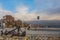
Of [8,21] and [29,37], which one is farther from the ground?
[8,21]

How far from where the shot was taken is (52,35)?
3.50 meters

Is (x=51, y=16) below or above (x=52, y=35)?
above

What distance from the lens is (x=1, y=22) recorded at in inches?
140

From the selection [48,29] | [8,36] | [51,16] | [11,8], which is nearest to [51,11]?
[51,16]

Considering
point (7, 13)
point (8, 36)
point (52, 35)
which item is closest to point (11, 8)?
point (7, 13)

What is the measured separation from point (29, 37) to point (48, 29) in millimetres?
528

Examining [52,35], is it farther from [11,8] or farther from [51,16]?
[11,8]

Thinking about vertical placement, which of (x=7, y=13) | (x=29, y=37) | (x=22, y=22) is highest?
(x=7, y=13)

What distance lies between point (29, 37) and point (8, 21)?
0.68 meters

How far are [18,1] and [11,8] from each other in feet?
0.84

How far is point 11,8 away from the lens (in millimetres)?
3533

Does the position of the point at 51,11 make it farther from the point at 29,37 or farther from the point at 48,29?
the point at 29,37

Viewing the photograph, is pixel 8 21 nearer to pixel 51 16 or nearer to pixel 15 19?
pixel 15 19


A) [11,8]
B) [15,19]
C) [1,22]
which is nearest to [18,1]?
[11,8]
